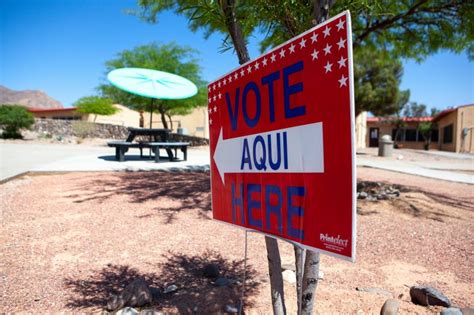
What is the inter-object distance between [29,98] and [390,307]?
173671 mm

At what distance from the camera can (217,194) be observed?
2158mm

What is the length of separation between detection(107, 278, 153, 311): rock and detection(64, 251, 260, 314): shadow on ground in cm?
9

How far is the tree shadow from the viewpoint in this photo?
5.66 metres

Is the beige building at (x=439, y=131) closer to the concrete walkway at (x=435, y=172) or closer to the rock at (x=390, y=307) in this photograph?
the concrete walkway at (x=435, y=172)

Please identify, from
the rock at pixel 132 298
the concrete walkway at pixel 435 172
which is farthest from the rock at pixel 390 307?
the concrete walkway at pixel 435 172

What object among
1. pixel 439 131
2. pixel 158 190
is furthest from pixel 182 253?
pixel 439 131

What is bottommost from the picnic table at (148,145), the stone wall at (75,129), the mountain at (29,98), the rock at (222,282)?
the rock at (222,282)

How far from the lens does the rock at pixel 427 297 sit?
8.57 feet

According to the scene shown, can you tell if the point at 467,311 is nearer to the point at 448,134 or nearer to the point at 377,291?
the point at 377,291

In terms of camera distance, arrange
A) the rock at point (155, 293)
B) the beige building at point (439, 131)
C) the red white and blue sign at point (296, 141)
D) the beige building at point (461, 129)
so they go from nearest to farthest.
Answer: the red white and blue sign at point (296, 141) → the rock at point (155, 293) → the beige building at point (461, 129) → the beige building at point (439, 131)

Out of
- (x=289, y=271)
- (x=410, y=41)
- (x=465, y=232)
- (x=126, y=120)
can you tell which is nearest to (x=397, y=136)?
(x=126, y=120)

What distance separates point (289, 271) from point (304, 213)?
79.1 inches

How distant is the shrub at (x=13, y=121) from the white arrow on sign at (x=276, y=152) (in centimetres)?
2892

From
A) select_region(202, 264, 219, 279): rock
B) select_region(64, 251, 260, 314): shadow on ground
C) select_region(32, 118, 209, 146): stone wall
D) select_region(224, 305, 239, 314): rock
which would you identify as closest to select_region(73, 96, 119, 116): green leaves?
select_region(32, 118, 209, 146): stone wall
